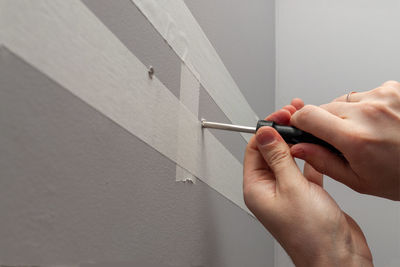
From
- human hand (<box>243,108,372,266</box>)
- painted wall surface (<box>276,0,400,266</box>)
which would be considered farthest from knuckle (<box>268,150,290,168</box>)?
painted wall surface (<box>276,0,400,266</box>)

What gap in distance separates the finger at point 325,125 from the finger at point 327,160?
0.03m

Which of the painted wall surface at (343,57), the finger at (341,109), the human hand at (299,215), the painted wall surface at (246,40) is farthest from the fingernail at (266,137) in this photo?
the painted wall surface at (343,57)

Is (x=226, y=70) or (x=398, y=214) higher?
(x=226, y=70)

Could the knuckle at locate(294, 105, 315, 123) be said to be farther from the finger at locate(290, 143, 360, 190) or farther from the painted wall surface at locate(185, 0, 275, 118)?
the painted wall surface at locate(185, 0, 275, 118)

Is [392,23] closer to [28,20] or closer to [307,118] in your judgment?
[307,118]

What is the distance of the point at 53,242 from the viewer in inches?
12.6

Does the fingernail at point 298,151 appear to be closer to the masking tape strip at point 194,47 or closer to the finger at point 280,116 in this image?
the finger at point 280,116

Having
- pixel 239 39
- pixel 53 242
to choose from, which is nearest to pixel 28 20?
pixel 53 242

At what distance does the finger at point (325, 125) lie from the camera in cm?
50

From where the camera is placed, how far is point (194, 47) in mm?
631

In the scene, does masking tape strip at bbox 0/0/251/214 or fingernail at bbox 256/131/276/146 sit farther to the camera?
fingernail at bbox 256/131/276/146

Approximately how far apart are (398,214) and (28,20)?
3.81 ft

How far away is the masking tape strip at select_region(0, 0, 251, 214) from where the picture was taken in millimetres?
306

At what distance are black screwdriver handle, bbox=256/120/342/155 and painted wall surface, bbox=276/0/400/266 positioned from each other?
27.6 inches
